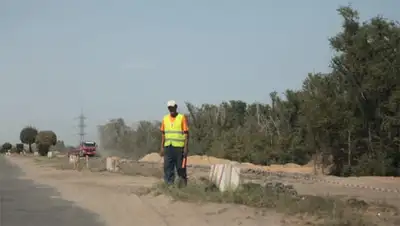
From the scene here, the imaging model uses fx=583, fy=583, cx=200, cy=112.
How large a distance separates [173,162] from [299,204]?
3972 millimetres

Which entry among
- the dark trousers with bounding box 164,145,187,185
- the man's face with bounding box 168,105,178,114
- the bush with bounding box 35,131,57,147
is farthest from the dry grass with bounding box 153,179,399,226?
the bush with bounding box 35,131,57,147

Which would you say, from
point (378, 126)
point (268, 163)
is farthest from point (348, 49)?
point (268, 163)

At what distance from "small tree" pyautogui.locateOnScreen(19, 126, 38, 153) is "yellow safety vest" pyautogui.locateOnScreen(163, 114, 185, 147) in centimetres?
10657

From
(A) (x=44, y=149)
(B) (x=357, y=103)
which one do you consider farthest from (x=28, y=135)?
(B) (x=357, y=103)

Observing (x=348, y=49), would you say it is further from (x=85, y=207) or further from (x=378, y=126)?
(x=85, y=207)

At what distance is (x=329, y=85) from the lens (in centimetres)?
2670

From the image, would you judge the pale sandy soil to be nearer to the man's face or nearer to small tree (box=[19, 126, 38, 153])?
the man's face

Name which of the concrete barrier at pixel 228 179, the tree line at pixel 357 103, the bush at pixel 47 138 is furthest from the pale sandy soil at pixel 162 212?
the bush at pixel 47 138

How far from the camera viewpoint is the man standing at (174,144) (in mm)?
12161

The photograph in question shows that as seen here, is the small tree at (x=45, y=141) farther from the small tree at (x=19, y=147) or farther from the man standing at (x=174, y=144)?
the man standing at (x=174, y=144)

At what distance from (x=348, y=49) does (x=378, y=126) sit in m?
3.75

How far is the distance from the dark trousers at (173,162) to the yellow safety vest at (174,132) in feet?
0.35

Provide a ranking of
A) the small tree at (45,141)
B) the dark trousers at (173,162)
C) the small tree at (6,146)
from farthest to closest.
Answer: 1. the small tree at (6,146)
2. the small tree at (45,141)
3. the dark trousers at (173,162)

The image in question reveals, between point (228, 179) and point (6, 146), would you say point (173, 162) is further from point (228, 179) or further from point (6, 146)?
point (6, 146)
